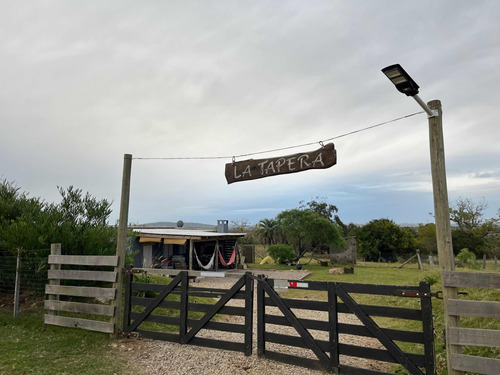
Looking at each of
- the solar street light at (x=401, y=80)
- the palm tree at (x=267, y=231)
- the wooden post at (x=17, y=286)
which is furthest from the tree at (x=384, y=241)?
the solar street light at (x=401, y=80)

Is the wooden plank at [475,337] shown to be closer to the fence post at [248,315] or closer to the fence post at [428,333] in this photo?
the fence post at [428,333]

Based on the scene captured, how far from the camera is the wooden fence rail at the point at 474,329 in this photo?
3.54 meters

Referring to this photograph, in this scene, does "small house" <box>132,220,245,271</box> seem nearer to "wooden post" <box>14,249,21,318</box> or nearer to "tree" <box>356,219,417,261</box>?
"wooden post" <box>14,249,21,318</box>

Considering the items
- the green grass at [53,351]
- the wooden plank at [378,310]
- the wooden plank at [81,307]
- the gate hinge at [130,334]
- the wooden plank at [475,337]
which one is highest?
the wooden plank at [378,310]

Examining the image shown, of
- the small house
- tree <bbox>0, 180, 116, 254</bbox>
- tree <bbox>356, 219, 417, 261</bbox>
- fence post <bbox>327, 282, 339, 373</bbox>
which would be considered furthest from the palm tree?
fence post <bbox>327, 282, 339, 373</bbox>

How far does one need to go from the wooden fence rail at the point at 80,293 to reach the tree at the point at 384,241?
3043 centimetres

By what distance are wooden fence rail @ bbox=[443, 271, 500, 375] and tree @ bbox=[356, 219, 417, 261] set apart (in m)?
30.6

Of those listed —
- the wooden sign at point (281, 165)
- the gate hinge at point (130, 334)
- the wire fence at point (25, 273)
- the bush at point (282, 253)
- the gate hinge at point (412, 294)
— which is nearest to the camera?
the gate hinge at point (412, 294)

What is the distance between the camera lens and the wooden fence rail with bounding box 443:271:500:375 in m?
3.54

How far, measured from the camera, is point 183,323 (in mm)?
5570

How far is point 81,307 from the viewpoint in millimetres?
6230

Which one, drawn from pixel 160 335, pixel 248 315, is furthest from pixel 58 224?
pixel 248 315

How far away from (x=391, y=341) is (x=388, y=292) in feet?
1.89

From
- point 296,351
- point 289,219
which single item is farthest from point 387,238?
point 296,351
